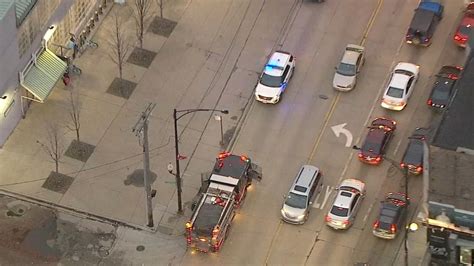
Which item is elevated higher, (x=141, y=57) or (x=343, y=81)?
(x=343, y=81)

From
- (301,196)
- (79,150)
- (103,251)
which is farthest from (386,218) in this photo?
(79,150)

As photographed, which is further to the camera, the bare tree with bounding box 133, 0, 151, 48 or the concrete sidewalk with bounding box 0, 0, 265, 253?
the bare tree with bounding box 133, 0, 151, 48

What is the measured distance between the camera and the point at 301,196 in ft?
219

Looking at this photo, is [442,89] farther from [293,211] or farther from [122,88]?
[122,88]

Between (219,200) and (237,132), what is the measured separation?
26.3 feet

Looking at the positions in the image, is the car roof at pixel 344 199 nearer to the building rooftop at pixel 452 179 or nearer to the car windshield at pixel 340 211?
the car windshield at pixel 340 211

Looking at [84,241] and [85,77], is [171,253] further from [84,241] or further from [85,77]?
[85,77]

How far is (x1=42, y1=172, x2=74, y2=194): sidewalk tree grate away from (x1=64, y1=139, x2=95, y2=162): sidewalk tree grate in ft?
5.85

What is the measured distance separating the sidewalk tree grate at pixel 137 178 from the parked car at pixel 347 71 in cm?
1452

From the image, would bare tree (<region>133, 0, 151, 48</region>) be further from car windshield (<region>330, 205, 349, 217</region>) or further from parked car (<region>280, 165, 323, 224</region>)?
car windshield (<region>330, 205, 349, 217</region>)

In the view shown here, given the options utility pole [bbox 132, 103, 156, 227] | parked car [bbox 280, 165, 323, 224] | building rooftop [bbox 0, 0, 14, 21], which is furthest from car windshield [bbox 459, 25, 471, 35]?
building rooftop [bbox 0, 0, 14, 21]

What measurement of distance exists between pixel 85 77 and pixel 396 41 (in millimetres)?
22354

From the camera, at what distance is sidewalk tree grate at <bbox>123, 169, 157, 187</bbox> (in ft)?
Answer: 227

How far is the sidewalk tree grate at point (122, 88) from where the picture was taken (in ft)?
245
